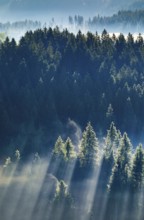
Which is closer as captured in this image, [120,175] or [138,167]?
[138,167]

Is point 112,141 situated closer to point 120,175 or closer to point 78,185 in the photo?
point 78,185

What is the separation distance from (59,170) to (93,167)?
23.3 ft

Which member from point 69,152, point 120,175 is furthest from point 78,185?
point 120,175

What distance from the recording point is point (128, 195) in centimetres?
8556

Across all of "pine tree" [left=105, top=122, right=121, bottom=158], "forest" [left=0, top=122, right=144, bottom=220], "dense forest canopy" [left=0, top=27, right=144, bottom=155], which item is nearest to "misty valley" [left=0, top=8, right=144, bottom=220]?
"pine tree" [left=105, top=122, right=121, bottom=158]

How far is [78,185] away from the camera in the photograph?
323 feet

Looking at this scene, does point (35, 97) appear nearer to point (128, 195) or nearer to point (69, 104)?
point (69, 104)

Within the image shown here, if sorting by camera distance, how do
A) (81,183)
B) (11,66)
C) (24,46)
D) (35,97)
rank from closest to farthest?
(81,183)
(35,97)
(11,66)
(24,46)

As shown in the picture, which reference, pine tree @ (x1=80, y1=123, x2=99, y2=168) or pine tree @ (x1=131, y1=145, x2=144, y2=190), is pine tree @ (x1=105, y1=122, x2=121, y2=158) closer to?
pine tree @ (x1=80, y1=123, x2=99, y2=168)

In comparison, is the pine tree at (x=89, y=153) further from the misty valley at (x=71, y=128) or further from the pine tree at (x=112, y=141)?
the pine tree at (x=112, y=141)

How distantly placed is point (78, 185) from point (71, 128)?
36.1 meters

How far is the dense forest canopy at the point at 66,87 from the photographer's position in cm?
13275

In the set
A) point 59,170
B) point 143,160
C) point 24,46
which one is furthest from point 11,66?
point 143,160

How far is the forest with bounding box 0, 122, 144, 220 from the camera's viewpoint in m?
84.2
